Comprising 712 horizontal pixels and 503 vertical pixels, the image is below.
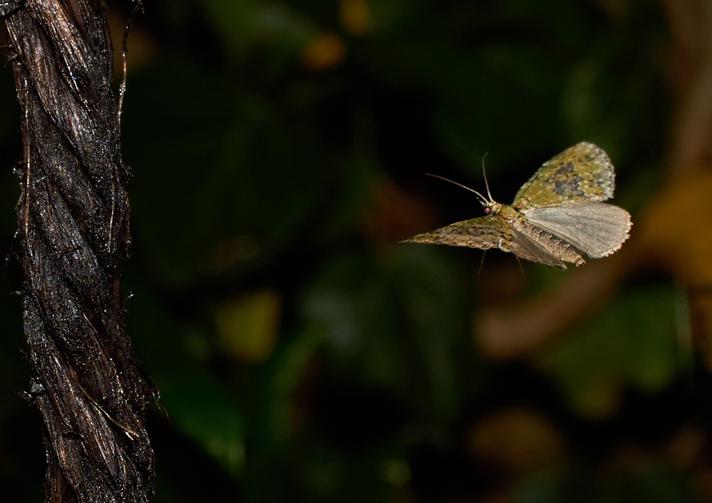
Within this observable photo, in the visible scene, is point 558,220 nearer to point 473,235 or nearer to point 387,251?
point 473,235

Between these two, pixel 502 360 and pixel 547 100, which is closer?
pixel 547 100

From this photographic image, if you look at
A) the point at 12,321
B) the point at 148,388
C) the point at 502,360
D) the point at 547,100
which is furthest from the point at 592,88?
the point at 148,388

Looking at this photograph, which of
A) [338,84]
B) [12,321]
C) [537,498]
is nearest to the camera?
[12,321]

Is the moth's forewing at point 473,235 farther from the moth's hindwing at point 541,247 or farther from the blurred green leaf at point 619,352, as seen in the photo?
the blurred green leaf at point 619,352

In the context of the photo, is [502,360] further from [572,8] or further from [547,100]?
[572,8]

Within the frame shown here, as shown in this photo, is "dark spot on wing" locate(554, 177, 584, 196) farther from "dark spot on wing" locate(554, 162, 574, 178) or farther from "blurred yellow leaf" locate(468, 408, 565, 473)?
"blurred yellow leaf" locate(468, 408, 565, 473)

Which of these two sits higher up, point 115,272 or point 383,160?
point 383,160

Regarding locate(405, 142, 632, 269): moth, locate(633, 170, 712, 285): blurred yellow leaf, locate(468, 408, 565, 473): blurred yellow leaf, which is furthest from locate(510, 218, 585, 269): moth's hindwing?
locate(468, 408, 565, 473): blurred yellow leaf
